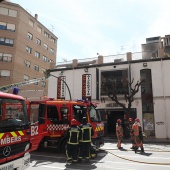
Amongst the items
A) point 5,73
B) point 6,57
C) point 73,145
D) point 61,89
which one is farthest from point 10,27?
point 73,145

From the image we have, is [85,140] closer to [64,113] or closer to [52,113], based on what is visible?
[64,113]

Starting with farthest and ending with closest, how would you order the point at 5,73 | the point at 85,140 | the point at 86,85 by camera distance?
the point at 5,73
the point at 86,85
the point at 85,140

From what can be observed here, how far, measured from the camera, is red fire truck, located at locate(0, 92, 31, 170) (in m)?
4.65

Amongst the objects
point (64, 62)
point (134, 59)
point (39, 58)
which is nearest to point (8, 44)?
point (39, 58)

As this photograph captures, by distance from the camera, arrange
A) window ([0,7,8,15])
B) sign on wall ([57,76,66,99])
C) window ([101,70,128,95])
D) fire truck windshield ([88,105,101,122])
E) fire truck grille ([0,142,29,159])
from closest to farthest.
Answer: fire truck grille ([0,142,29,159])
fire truck windshield ([88,105,101,122])
window ([101,70,128,95])
sign on wall ([57,76,66,99])
window ([0,7,8,15])

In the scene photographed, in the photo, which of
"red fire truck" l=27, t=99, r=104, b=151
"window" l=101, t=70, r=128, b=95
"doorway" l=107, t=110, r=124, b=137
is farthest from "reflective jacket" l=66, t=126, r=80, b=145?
"doorway" l=107, t=110, r=124, b=137

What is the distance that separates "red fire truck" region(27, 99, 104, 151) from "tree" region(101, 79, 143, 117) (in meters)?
9.69

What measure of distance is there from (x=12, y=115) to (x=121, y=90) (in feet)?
54.3

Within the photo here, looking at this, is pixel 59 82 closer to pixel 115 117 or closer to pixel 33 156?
pixel 115 117

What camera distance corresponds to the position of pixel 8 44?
29906 millimetres

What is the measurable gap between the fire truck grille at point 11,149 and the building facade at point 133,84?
1561cm

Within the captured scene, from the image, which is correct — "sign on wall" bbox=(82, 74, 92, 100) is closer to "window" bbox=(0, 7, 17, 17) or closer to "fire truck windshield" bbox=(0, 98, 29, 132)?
"fire truck windshield" bbox=(0, 98, 29, 132)

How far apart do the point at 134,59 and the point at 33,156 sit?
15843 mm

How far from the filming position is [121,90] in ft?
67.9
